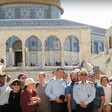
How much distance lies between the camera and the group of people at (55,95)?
458cm

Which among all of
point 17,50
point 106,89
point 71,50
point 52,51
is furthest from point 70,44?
point 106,89

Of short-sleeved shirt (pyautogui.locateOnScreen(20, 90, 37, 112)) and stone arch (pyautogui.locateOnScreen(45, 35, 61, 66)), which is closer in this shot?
short-sleeved shirt (pyautogui.locateOnScreen(20, 90, 37, 112))

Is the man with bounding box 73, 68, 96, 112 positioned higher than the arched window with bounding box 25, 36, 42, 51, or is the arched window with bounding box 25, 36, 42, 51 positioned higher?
the arched window with bounding box 25, 36, 42, 51

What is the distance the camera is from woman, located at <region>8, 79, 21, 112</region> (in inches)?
182

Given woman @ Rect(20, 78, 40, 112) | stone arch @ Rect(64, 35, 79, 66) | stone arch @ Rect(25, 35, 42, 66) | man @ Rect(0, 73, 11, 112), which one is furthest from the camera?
stone arch @ Rect(64, 35, 79, 66)

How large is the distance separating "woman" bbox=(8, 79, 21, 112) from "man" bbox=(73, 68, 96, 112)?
935 millimetres

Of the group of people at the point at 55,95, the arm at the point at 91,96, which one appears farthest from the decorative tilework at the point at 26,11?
the arm at the point at 91,96

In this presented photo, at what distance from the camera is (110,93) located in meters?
5.18

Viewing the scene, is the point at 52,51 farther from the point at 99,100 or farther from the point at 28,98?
the point at 28,98

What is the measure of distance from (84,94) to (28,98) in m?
0.92

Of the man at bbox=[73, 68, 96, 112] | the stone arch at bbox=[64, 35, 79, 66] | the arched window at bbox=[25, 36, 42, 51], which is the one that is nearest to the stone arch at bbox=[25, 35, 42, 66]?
the arched window at bbox=[25, 36, 42, 51]

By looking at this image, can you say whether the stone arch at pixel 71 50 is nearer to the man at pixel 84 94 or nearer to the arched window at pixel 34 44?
the arched window at pixel 34 44

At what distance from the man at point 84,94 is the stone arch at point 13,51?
18.8 metres

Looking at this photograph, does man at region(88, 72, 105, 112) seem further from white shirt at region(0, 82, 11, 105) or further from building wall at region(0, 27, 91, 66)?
building wall at region(0, 27, 91, 66)
